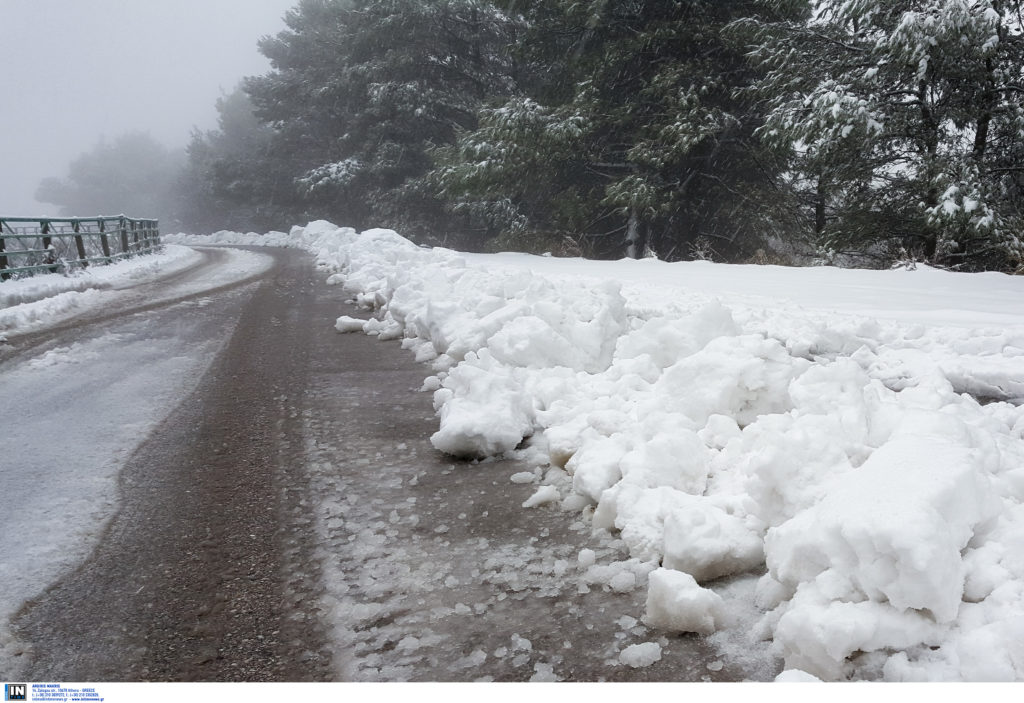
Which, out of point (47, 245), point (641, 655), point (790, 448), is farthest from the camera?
point (47, 245)

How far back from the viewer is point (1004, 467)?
1960mm

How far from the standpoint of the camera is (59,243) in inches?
452

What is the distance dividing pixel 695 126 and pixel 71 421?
11.6 meters

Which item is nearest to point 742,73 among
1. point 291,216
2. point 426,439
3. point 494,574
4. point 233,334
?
point 233,334

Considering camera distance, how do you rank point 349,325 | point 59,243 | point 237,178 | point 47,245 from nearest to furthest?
1. point 349,325
2. point 47,245
3. point 59,243
4. point 237,178

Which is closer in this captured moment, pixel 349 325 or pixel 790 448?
pixel 790 448

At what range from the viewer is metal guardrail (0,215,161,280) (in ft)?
32.6

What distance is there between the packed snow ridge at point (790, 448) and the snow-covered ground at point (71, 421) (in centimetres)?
151

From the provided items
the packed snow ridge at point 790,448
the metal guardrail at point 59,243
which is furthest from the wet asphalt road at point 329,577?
the metal guardrail at point 59,243

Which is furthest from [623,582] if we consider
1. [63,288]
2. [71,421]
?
[63,288]

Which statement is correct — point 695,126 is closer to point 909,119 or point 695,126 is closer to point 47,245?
point 909,119

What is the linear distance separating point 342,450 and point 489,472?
2.51ft

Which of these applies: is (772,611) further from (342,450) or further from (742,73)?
(742,73)

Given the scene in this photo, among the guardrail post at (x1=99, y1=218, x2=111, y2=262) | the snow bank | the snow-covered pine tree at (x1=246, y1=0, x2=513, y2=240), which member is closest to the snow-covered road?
the snow bank
